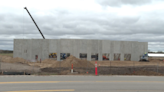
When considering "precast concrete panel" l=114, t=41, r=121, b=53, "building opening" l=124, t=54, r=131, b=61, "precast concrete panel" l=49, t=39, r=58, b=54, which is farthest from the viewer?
"building opening" l=124, t=54, r=131, b=61

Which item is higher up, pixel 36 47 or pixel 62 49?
pixel 36 47

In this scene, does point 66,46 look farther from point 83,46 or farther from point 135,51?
point 135,51

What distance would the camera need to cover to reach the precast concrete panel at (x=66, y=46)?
4587 cm

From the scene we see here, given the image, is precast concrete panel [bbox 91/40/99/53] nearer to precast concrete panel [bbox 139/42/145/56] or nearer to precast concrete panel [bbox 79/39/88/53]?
precast concrete panel [bbox 79/39/88/53]

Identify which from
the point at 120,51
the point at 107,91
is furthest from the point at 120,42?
the point at 107,91

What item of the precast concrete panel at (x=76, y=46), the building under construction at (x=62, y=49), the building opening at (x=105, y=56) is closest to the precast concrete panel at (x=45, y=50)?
the building under construction at (x=62, y=49)

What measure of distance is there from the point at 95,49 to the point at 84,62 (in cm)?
1438

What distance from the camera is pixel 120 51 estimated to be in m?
49.1

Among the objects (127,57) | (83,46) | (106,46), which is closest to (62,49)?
(83,46)

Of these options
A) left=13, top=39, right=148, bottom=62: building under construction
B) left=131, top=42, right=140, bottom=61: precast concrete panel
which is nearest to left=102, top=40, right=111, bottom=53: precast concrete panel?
left=13, top=39, right=148, bottom=62: building under construction

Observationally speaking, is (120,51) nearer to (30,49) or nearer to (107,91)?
(30,49)

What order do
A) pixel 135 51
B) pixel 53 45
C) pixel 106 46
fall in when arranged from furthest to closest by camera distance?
pixel 135 51 → pixel 106 46 → pixel 53 45

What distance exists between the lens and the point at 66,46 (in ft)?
151

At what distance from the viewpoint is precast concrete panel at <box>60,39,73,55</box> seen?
4587cm
